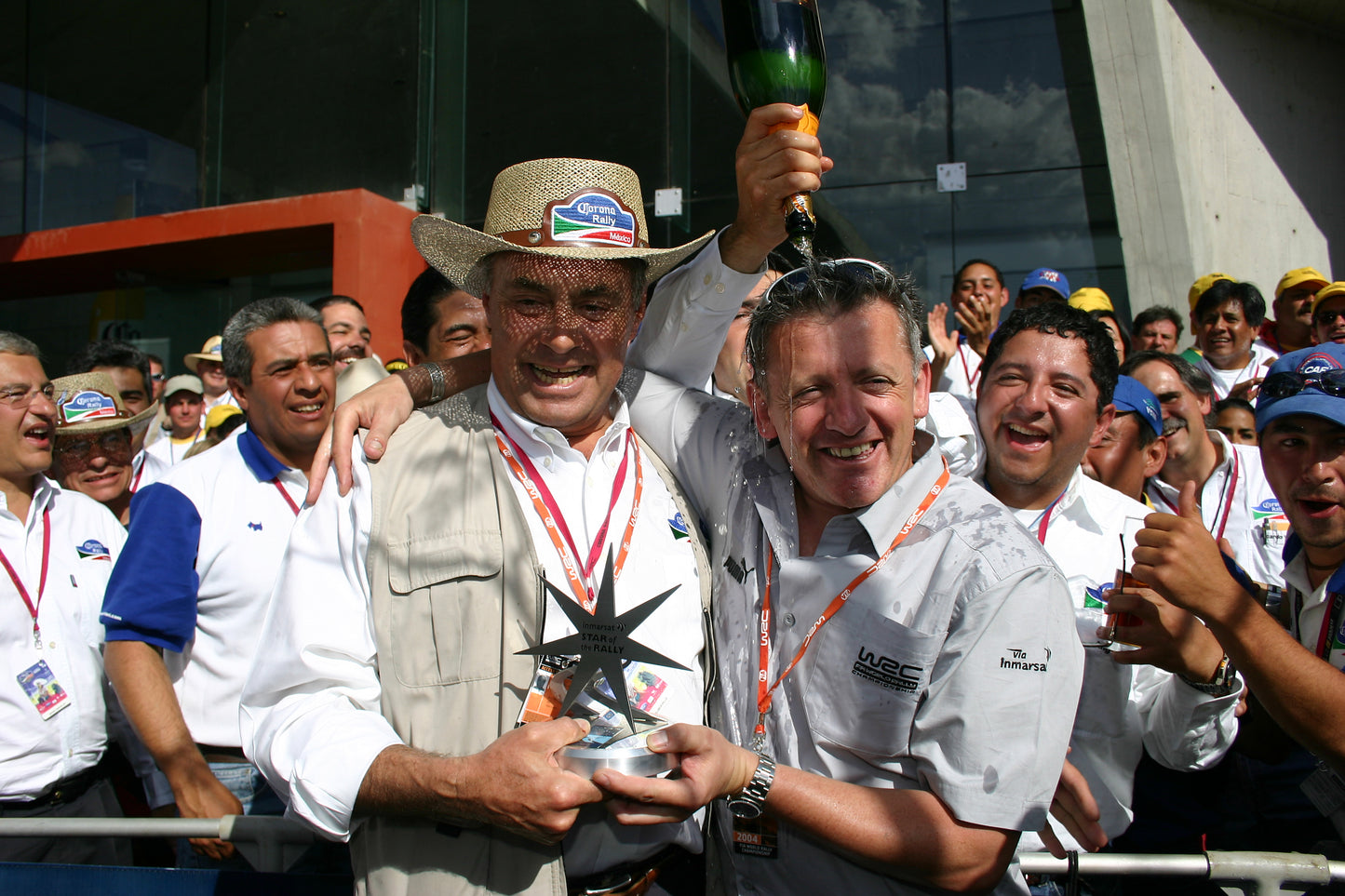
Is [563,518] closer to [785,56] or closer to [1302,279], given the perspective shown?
[785,56]

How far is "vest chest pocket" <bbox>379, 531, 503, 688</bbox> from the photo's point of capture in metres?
1.94

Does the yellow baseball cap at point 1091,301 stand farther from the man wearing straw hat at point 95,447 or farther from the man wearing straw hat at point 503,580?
the man wearing straw hat at point 95,447

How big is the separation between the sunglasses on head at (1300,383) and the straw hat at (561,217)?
1743 mm

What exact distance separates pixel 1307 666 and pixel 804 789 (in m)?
1.28

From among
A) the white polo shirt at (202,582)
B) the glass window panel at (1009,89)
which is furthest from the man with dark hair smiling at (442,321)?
the glass window panel at (1009,89)

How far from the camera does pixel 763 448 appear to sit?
226 centimetres

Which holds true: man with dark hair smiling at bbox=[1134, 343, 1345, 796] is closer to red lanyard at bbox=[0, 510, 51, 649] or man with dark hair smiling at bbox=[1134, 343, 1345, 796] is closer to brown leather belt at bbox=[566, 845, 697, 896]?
brown leather belt at bbox=[566, 845, 697, 896]

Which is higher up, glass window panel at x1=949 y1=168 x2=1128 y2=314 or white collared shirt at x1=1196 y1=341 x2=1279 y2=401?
glass window panel at x1=949 y1=168 x2=1128 y2=314

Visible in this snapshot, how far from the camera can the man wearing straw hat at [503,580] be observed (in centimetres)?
181

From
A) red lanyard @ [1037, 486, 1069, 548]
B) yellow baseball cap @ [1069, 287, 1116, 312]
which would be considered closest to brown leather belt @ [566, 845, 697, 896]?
red lanyard @ [1037, 486, 1069, 548]

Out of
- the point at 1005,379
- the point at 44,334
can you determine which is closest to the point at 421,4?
the point at 44,334

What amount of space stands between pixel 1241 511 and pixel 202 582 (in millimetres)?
4421

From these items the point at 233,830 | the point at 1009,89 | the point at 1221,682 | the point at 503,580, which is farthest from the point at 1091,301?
the point at 233,830

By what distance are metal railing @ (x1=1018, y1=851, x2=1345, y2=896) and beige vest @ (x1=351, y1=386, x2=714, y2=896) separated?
116 cm
